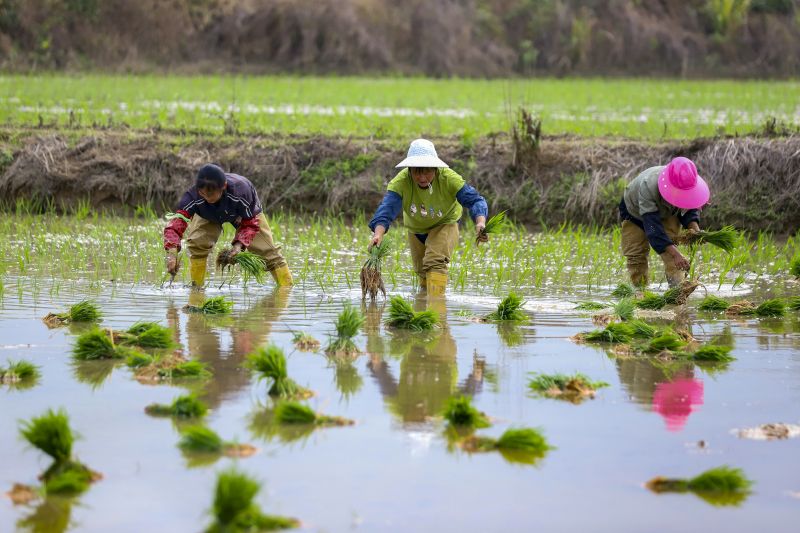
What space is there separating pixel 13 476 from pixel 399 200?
3.91 m

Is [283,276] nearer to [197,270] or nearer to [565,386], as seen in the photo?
[197,270]

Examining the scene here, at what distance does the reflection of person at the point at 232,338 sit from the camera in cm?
482

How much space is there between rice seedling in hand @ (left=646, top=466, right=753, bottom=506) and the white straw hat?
11.2 ft

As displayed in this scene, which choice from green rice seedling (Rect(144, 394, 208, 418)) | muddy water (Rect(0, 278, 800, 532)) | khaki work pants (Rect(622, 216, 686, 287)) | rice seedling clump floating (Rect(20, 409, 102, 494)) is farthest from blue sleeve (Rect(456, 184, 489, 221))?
rice seedling clump floating (Rect(20, 409, 102, 494))

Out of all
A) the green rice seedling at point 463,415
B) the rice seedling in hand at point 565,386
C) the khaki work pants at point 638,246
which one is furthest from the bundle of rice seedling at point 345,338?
the khaki work pants at point 638,246

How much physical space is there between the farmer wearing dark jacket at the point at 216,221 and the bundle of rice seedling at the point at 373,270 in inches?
31.9

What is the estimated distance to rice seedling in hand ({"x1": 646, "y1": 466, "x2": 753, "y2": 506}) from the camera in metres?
3.63

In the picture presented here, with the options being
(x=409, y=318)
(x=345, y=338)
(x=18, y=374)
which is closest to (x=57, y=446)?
(x=18, y=374)

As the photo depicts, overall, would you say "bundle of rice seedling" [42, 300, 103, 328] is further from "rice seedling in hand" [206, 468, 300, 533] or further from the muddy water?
"rice seedling in hand" [206, 468, 300, 533]

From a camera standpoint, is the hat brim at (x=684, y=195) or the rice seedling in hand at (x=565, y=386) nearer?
the rice seedling in hand at (x=565, y=386)

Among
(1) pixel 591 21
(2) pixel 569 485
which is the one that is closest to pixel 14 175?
(2) pixel 569 485

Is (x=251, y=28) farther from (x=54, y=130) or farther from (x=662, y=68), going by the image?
(x=54, y=130)

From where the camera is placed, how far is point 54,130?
12.4 metres

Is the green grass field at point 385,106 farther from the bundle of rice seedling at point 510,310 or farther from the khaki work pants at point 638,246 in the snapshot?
the bundle of rice seedling at point 510,310
